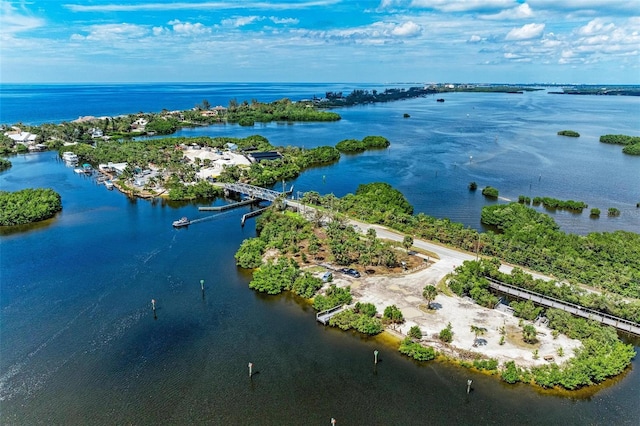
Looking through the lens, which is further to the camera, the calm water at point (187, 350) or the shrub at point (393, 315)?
the shrub at point (393, 315)

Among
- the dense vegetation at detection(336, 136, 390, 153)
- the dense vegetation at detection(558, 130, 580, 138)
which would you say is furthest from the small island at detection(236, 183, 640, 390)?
the dense vegetation at detection(558, 130, 580, 138)

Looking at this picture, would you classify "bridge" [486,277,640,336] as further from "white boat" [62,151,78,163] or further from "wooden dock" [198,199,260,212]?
"white boat" [62,151,78,163]

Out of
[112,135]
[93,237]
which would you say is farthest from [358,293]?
[112,135]

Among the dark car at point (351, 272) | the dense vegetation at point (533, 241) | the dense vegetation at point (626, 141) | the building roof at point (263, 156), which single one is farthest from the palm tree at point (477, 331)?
the dense vegetation at point (626, 141)

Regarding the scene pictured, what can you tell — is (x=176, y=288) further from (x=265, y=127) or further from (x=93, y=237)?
(x=265, y=127)

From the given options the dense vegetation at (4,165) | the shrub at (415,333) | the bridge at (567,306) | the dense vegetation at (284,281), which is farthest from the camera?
the dense vegetation at (4,165)

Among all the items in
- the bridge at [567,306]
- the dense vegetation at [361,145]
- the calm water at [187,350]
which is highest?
the dense vegetation at [361,145]

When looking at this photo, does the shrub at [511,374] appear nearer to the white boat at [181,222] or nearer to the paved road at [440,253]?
the paved road at [440,253]

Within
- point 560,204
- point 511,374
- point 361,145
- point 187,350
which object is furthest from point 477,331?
point 361,145
